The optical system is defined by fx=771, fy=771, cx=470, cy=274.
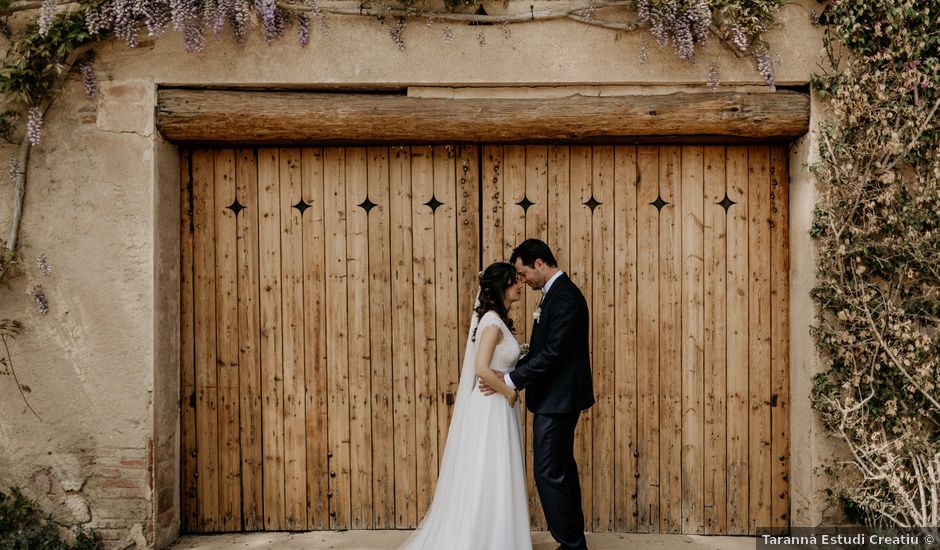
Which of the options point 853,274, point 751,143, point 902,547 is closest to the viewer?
point 902,547

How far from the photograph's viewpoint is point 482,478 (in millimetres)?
3951

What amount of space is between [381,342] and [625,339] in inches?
58.1

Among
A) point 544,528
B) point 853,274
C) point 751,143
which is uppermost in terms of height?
point 751,143

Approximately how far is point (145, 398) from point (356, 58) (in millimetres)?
2259

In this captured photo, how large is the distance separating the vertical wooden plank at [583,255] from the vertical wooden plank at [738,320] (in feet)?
2.67

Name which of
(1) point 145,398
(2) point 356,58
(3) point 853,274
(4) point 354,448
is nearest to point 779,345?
(3) point 853,274

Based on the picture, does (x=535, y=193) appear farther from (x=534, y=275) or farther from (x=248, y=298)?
(x=248, y=298)

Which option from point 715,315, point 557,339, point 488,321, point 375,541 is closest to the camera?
point 557,339

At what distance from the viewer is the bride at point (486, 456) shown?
3936mm

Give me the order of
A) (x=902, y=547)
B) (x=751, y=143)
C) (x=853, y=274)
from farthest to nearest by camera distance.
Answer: (x=751, y=143)
(x=853, y=274)
(x=902, y=547)

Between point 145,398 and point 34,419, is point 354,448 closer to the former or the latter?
point 145,398

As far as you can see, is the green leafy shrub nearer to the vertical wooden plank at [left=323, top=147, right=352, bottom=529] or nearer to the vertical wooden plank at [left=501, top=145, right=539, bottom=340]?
the vertical wooden plank at [left=323, top=147, right=352, bottom=529]

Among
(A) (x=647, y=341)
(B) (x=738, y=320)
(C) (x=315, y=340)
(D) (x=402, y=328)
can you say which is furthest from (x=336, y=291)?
(B) (x=738, y=320)

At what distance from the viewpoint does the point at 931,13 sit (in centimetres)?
418
